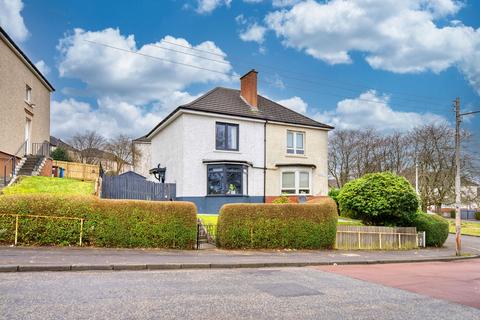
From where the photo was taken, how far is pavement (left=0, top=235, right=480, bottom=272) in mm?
10578

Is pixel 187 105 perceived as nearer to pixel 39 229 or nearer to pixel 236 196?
pixel 236 196

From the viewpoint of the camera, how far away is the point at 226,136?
27453 millimetres

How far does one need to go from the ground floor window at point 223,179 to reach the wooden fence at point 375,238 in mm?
8852

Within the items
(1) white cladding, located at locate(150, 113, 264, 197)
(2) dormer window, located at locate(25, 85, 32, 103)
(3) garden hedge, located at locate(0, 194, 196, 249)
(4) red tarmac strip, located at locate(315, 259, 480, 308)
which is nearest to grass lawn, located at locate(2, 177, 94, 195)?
(1) white cladding, located at locate(150, 113, 264, 197)

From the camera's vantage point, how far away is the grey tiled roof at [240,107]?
2716cm

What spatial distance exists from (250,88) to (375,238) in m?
14.9

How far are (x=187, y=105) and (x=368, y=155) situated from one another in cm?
3505

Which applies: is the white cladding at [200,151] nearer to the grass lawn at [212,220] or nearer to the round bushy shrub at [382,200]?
the grass lawn at [212,220]

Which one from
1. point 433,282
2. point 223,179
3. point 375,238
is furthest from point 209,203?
point 433,282

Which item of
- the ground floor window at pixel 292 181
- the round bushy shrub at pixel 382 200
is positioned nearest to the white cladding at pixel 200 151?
the ground floor window at pixel 292 181

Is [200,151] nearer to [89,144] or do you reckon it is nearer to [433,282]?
[433,282]

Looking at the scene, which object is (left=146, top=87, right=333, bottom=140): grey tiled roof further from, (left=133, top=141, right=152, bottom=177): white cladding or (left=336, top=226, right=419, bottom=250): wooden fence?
(left=133, top=141, right=152, bottom=177): white cladding

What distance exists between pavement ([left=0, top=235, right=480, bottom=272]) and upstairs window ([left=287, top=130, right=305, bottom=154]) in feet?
46.8

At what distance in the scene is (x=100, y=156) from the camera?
58.2 meters
